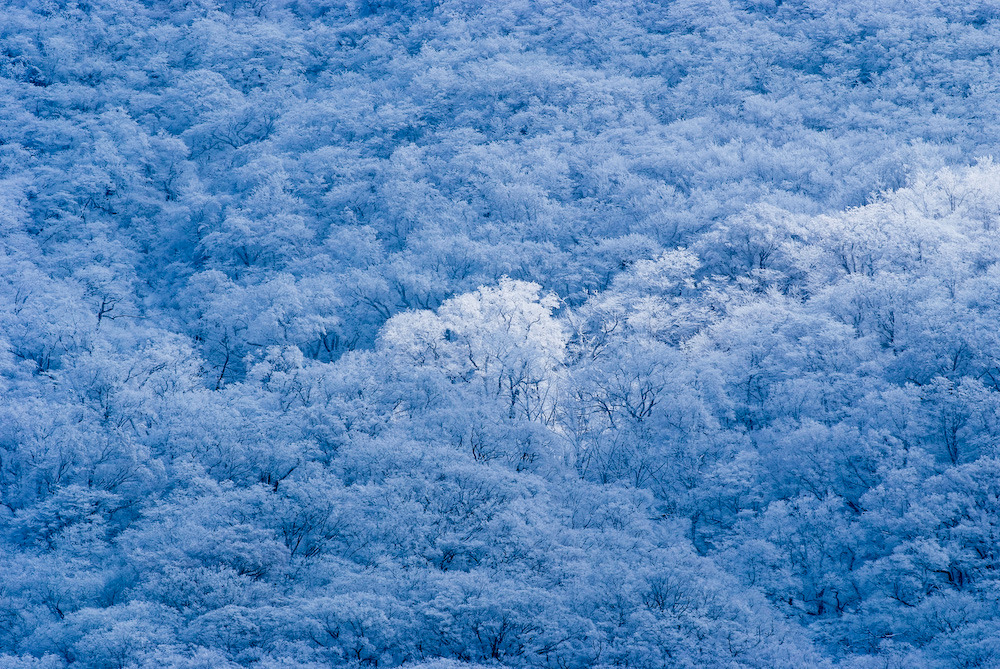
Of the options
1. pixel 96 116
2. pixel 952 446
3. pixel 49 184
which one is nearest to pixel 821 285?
pixel 952 446

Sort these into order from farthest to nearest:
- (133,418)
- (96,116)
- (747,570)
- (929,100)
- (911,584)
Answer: (96,116), (929,100), (133,418), (747,570), (911,584)

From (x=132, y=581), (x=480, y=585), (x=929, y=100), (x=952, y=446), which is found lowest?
(x=132, y=581)

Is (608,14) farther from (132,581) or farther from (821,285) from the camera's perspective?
(132,581)

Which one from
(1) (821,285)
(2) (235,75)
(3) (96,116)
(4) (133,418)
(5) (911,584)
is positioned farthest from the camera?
(2) (235,75)

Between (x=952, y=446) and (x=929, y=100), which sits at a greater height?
(x=929, y=100)

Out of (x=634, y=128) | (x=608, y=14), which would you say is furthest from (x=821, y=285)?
(x=608, y=14)

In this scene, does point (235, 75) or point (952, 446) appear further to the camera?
point (235, 75)
